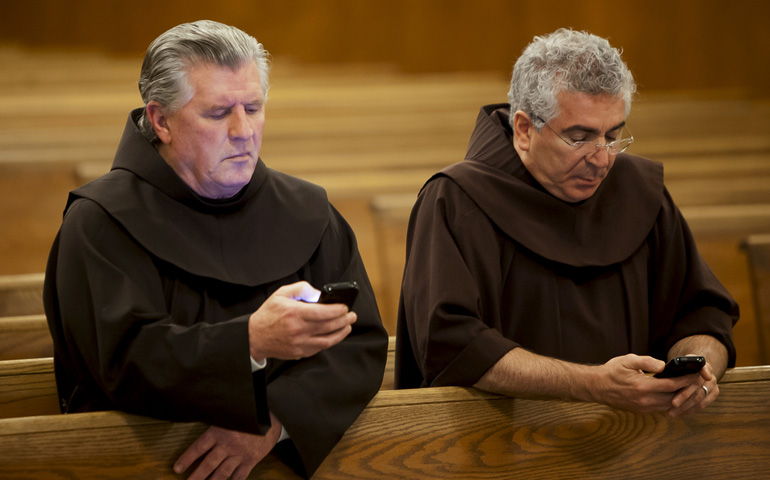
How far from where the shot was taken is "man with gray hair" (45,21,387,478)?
173cm

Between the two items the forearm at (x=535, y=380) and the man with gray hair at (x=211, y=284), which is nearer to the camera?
the man with gray hair at (x=211, y=284)

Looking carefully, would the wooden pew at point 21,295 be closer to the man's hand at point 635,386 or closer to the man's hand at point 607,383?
the man's hand at point 607,383

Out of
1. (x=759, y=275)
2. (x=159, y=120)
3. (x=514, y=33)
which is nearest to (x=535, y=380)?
(x=159, y=120)

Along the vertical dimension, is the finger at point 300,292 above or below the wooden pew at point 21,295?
above

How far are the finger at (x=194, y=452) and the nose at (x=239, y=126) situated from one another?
0.66 m

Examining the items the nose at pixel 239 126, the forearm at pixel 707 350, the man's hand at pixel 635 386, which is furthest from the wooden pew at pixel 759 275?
the nose at pixel 239 126

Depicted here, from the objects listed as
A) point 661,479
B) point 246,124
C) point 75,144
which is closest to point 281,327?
point 246,124

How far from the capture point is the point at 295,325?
1.65 metres

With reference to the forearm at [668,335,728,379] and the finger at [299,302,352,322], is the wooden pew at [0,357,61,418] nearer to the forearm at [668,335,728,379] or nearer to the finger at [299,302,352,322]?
the finger at [299,302,352,322]

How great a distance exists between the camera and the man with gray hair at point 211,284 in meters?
1.73

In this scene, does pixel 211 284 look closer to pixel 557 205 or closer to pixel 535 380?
pixel 535 380

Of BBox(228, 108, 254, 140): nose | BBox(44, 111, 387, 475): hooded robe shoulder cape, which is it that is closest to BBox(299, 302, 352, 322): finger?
BBox(44, 111, 387, 475): hooded robe shoulder cape

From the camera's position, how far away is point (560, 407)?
2025 mm

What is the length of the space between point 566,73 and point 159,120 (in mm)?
1061
